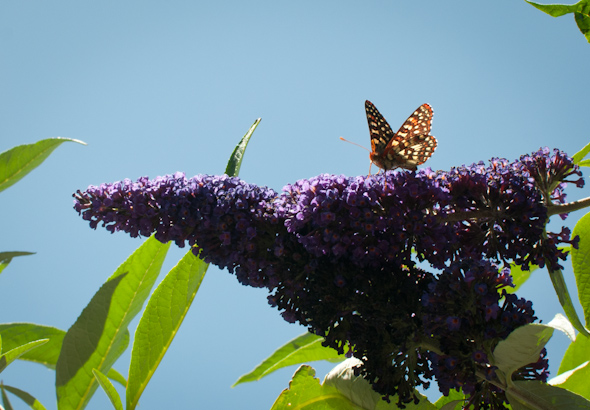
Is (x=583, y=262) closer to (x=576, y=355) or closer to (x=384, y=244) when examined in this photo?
(x=576, y=355)

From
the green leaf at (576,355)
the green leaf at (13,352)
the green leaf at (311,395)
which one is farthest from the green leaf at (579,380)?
the green leaf at (13,352)

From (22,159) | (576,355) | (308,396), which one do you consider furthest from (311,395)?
(22,159)

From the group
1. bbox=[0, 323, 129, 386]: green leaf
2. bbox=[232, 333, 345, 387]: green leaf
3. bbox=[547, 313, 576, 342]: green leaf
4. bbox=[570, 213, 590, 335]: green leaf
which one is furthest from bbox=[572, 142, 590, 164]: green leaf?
bbox=[0, 323, 129, 386]: green leaf

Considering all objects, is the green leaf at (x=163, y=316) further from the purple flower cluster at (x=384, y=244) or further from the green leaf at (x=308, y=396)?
the green leaf at (x=308, y=396)

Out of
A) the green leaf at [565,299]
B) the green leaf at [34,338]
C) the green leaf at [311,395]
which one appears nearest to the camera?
the green leaf at [565,299]

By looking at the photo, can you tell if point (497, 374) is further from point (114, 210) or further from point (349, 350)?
point (114, 210)

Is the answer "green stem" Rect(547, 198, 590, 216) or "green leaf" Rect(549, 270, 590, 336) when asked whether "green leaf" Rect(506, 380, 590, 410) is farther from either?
"green stem" Rect(547, 198, 590, 216)
